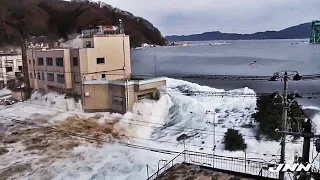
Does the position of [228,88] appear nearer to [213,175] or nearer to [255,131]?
[255,131]

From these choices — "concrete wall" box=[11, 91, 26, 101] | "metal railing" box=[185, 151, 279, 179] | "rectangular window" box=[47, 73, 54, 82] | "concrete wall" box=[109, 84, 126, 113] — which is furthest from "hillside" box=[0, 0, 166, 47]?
"metal railing" box=[185, 151, 279, 179]

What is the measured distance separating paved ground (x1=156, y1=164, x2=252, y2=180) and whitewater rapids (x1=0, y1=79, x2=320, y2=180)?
4.31 m

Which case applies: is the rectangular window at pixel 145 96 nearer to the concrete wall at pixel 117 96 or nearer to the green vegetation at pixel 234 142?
the concrete wall at pixel 117 96

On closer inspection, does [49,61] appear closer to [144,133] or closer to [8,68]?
[144,133]

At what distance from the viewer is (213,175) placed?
9641 millimetres

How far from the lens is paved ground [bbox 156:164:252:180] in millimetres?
9508

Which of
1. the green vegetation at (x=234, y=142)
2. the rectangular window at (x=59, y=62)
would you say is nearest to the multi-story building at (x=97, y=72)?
the rectangular window at (x=59, y=62)

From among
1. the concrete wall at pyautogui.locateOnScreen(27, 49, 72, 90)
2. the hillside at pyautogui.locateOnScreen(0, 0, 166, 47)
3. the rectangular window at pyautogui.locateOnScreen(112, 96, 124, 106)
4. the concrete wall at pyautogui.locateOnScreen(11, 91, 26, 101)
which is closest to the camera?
the rectangular window at pyautogui.locateOnScreen(112, 96, 124, 106)

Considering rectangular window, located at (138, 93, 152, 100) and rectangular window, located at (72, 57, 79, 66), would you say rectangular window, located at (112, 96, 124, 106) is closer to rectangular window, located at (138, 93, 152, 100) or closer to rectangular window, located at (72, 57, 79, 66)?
rectangular window, located at (138, 93, 152, 100)

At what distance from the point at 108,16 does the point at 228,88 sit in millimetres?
60815

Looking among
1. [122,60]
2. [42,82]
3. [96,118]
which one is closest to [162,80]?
[122,60]

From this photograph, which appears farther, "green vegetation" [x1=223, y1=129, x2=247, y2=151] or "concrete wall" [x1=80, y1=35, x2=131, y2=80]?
"concrete wall" [x1=80, y1=35, x2=131, y2=80]

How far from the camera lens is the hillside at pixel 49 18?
228 ft

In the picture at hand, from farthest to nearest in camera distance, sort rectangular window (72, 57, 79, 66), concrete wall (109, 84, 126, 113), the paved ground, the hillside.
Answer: the hillside, rectangular window (72, 57, 79, 66), concrete wall (109, 84, 126, 113), the paved ground
